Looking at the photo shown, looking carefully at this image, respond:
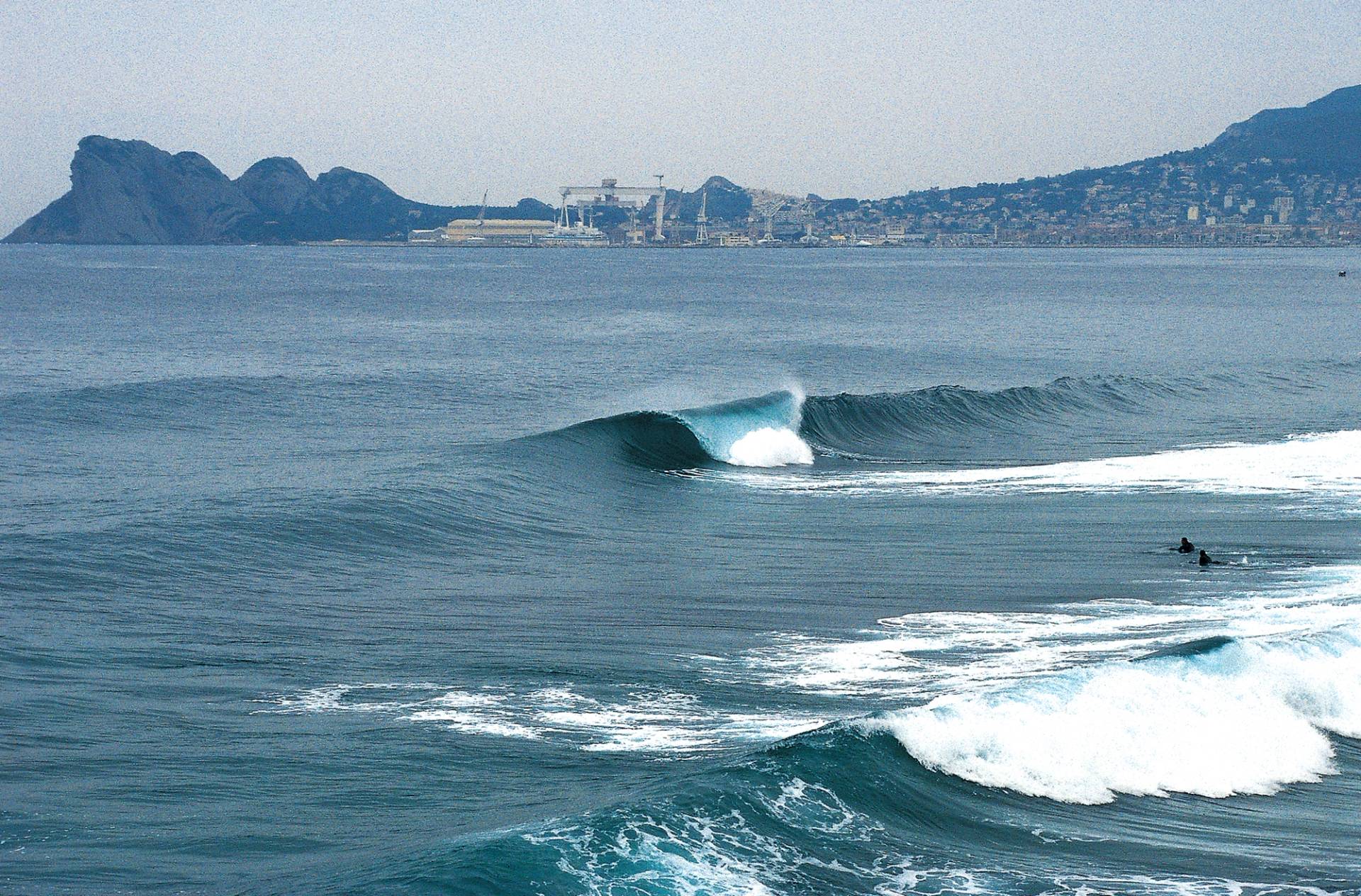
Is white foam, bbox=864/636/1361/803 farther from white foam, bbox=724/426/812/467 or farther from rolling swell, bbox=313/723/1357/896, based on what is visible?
white foam, bbox=724/426/812/467

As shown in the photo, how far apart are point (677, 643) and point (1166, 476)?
707 inches

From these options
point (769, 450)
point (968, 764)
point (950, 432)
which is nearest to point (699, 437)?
point (769, 450)

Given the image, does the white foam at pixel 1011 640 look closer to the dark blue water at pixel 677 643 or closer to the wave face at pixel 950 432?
the dark blue water at pixel 677 643

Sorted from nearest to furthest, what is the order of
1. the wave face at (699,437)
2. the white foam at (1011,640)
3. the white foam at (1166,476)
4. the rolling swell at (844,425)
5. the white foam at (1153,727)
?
1. the white foam at (1153,727)
2. the white foam at (1011,640)
3. the white foam at (1166,476)
4. the wave face at (699,437)
5. the rolling swell at (844,425)

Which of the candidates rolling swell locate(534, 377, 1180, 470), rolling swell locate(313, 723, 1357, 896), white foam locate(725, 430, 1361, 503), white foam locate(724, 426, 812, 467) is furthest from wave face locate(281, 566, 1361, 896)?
rolling swell locate(534, 377, 1180, 470)

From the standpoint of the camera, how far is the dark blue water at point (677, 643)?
40.8 ft

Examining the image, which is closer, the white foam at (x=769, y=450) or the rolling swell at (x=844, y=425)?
the white foam at (x=769, y=450)

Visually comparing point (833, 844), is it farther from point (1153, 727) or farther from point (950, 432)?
point (950, 432)

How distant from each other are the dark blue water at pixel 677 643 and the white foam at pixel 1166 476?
200 mm

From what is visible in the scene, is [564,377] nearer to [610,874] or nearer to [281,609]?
[281,609]

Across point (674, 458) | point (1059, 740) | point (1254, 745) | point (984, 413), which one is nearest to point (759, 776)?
point (1059, 740)

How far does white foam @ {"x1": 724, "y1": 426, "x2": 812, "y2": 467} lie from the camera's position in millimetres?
37938

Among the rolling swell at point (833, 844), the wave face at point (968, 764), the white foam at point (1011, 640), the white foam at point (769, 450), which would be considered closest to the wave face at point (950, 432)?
the white foam at point (769, 450)

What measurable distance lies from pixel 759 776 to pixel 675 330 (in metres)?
70.1
